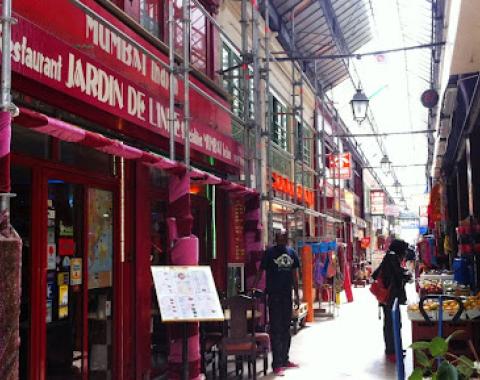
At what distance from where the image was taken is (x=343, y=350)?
34.2ft

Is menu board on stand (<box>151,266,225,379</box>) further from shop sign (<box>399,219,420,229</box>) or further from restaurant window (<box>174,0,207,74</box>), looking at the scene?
shop sign (<box>399,219,420,229</box>)

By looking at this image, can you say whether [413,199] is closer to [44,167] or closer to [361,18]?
[361,18]

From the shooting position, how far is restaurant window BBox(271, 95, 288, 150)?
14681mm

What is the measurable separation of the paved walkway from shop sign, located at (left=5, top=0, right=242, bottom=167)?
340 centimetres

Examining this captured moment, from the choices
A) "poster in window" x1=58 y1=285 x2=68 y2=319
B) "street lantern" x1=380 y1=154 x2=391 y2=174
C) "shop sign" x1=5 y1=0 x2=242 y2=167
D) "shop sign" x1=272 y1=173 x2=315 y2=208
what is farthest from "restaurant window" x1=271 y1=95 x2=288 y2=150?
"street lantern" x1=380 y1=154 x2=391 y2=174

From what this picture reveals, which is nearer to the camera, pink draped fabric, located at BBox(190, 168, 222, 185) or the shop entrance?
the shop entrance

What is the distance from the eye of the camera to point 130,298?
7504 mm

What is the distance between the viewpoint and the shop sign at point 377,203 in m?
38.3

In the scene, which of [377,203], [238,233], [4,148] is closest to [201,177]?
[238,233]

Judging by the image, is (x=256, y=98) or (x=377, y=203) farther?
(x=377, y=203)

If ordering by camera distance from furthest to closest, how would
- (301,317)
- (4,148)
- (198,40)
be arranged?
(301,317), (198,40), (4,148)

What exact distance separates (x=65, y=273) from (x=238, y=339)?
105 inches

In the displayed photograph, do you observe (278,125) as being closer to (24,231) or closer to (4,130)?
(24,231)

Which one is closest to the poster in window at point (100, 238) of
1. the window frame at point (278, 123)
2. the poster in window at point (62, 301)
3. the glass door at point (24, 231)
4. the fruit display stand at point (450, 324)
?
the poster in window at point (62, 301)
